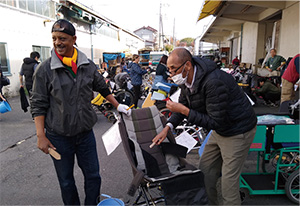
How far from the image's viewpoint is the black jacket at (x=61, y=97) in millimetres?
2150

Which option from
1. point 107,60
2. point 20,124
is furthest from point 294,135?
point 107,60

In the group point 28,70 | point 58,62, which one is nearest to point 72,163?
point 58,62

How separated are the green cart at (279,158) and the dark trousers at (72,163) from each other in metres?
1.72

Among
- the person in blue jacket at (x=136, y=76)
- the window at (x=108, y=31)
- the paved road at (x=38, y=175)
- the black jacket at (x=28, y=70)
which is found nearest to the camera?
the paved road at (x=38, y=175)

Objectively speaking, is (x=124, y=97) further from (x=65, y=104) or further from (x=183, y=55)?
(x=183, y=55)

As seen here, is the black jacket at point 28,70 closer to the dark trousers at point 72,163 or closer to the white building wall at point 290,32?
the dark trousers at point 72,163

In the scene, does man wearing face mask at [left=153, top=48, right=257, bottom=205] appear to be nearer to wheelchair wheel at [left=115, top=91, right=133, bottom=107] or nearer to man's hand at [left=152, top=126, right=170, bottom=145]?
man's hand at [left=152, top=126, right=170, bottom=145]

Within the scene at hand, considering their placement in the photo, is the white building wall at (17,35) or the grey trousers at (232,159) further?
the white building wall at (17,35)

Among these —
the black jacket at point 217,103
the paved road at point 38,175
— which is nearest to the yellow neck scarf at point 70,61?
the black jacket at point 217,103

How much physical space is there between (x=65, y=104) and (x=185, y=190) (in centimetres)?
139

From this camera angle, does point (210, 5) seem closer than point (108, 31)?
Yes

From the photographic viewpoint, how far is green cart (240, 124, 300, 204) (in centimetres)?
267

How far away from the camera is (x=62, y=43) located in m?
2.17

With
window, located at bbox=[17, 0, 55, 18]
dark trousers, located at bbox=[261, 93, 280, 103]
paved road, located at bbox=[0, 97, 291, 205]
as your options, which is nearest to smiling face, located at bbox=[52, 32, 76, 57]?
paved road, located at bbox=[0, 97, 291, 205]
